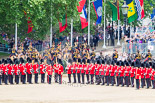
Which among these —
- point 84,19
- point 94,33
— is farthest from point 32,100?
point 94,33

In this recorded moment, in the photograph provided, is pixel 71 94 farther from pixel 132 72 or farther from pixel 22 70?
pixel 22 70

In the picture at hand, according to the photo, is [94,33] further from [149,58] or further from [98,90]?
[98,90]

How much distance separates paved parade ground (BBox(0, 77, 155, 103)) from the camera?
32.1m

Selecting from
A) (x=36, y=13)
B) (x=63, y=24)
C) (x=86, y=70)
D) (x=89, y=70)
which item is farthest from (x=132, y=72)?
(x=63, y=24)

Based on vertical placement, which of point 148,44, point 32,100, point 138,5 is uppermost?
point 138,5

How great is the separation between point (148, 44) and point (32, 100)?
61.7ft

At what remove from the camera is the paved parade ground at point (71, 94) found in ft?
105

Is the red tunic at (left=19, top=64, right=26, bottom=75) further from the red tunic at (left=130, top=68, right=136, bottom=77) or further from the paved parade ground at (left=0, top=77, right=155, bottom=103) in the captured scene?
the red tunic at (left=130, top=68, right=136, bottom=77)

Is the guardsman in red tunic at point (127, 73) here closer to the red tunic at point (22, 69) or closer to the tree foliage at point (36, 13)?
the red tunic at point (22, 69)

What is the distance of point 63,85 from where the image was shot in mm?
39469

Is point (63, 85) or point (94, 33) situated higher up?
point (94, 33)

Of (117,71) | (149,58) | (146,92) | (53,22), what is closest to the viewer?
(146,92)

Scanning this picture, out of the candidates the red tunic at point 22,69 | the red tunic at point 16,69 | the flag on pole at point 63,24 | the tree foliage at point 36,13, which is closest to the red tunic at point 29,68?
the red tunic at point 22,69

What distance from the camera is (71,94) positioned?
34844 mm
